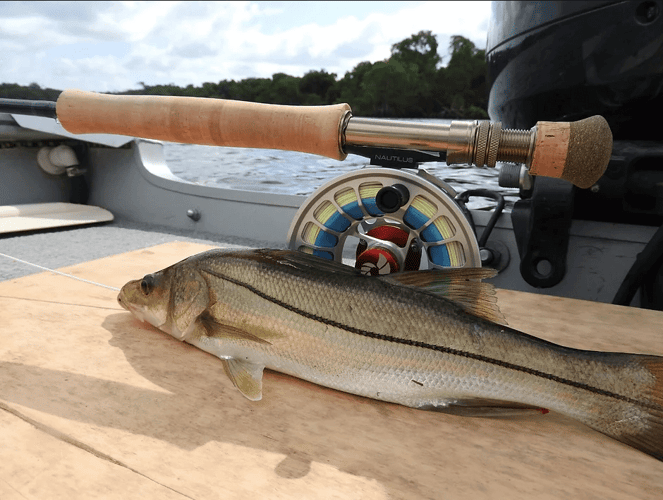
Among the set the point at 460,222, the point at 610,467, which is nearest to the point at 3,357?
the point at 460,222

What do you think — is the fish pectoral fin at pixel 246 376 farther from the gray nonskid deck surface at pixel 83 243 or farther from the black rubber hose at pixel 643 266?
the gray nonskid deck surface at pixel 83 243

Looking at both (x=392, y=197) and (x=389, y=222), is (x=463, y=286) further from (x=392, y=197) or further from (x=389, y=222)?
(x=389, y=222)

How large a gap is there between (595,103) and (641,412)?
177cm

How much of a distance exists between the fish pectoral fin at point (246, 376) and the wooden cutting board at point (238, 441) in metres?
0.03

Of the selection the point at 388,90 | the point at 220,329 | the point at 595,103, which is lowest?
the point at 220,329

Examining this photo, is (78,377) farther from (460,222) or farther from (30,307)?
(460,222)

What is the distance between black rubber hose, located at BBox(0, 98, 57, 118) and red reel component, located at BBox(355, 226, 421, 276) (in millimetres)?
1516

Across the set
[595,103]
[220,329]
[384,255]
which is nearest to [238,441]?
[220,329]

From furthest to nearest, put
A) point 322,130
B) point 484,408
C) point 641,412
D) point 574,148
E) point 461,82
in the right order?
point 461,82 < point 322,130 < point 574,148 < point 484,408 < point 641,412

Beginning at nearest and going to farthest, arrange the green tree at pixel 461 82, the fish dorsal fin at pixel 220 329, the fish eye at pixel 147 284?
the fish dorsal fin at pixel 220 329
the fish eye at pixel 147 284
the green tree at pixel 461 82

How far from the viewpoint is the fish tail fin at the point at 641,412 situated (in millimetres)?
1292

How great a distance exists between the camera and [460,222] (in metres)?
2.04

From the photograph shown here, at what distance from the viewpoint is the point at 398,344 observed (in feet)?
4.97

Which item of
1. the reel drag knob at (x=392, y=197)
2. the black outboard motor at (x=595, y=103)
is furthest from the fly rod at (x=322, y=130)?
the black outboard motor at (x=595, y=103)
